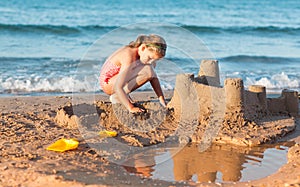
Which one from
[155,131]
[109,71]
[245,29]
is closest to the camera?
[155,131]

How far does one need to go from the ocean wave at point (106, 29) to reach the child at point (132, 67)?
11.4 m

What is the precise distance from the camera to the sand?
13.2 ft

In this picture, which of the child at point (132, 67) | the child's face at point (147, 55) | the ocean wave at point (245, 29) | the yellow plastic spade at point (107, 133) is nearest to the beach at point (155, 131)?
the yellow plastic spade at point (107, 133)

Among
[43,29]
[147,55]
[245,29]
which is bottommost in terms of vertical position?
[147,55]

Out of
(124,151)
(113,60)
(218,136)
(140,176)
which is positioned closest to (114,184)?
(140,176)

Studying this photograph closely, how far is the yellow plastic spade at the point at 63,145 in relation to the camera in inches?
184

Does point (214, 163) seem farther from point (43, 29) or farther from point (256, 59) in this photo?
point (43, 29)

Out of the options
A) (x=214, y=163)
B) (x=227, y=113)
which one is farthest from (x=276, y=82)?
(x=214, y=163)

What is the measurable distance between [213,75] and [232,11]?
23.2 meters

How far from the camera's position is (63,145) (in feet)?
15.5

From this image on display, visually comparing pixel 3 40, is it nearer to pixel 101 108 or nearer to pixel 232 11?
pixel 101 108

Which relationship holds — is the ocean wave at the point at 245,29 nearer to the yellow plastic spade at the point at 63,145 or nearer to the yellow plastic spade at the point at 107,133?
the yellow plastic spade at the point at 107,133

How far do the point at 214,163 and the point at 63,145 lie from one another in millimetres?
1387

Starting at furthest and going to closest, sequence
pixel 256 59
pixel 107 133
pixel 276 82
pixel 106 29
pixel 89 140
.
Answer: pixel 106 29, pixel 256 59, pixel 276 82, pixel 107 133, pixel 89 140
